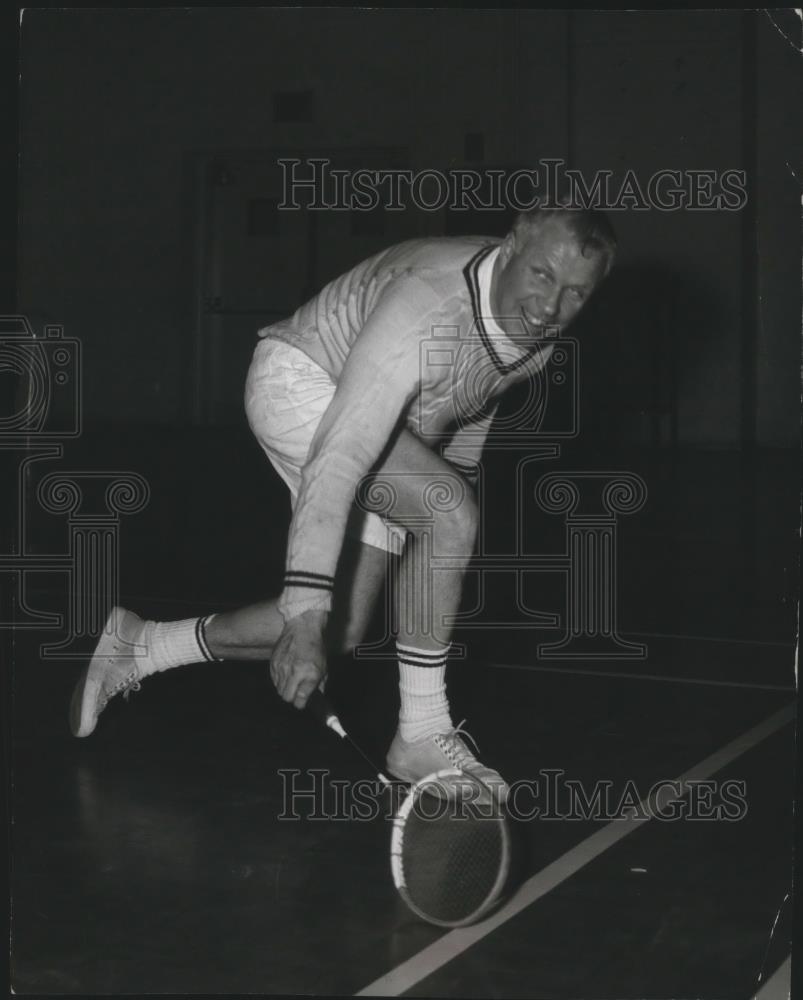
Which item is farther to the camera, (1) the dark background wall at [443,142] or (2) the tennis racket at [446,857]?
(1) the dark background wall at [443,142]

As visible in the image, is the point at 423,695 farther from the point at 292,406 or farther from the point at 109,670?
the point at 109,670

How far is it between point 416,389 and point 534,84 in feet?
32.6

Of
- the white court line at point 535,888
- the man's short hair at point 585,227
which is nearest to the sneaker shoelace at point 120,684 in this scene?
the white court line at point 535,888

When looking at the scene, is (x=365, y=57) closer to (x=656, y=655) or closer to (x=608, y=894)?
(x=656, y=655)

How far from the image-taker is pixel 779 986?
2219 mm

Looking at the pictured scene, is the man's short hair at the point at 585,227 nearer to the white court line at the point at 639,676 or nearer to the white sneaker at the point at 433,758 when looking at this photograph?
the white sneaker at the point at 433,758

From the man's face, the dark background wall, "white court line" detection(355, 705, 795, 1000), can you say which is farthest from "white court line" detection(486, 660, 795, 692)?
the dark background wall

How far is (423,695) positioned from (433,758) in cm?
14

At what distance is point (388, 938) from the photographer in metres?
2.32

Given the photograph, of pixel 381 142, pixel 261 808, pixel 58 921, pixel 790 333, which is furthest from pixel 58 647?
pixel 790 333

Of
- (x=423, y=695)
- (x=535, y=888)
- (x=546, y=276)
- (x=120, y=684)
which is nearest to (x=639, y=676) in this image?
(x=423, y=695)

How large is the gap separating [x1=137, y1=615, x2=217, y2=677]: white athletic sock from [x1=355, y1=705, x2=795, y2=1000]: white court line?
1.06m

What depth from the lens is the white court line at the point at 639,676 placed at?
414 cm

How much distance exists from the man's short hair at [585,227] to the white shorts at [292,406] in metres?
0.69
